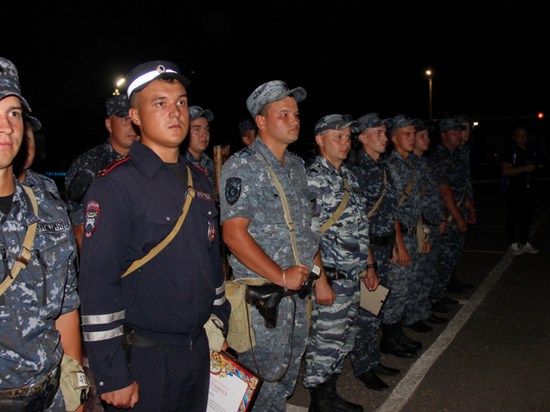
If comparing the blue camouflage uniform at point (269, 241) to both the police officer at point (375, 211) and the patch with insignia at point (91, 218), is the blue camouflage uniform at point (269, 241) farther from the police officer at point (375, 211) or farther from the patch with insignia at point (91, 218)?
the police officer at point (375, 211)

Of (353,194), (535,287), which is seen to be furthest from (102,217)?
(535,287)

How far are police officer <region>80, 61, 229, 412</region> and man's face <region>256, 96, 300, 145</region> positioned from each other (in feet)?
2.93

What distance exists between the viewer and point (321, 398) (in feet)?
11.8

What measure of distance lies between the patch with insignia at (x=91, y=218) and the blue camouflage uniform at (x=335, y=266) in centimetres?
197

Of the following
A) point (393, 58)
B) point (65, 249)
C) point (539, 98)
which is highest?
point (393, 58)

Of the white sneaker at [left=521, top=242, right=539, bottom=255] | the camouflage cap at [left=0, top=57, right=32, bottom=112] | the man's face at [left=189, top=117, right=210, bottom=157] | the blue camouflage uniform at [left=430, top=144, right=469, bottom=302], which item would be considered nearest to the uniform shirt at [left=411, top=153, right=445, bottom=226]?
the blue camouflage uniform at [left=430, top=144, right=469, bottom=302]

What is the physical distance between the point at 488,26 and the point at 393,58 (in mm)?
7537

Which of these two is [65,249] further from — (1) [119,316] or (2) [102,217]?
(1) [119,316]

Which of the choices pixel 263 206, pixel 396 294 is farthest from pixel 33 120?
pixel 396 294

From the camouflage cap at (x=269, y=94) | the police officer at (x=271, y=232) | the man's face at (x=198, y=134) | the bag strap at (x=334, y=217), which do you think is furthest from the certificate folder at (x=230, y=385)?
the man's face at (x=198, y=134)

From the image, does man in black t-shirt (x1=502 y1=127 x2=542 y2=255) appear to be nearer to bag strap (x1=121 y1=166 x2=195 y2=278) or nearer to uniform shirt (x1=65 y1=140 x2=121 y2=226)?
uniform shirt (x1=65 y1=140 x2=121 y2=226)

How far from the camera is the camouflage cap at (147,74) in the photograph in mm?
2229

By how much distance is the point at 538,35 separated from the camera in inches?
1384

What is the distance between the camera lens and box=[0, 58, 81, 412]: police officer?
170cm
